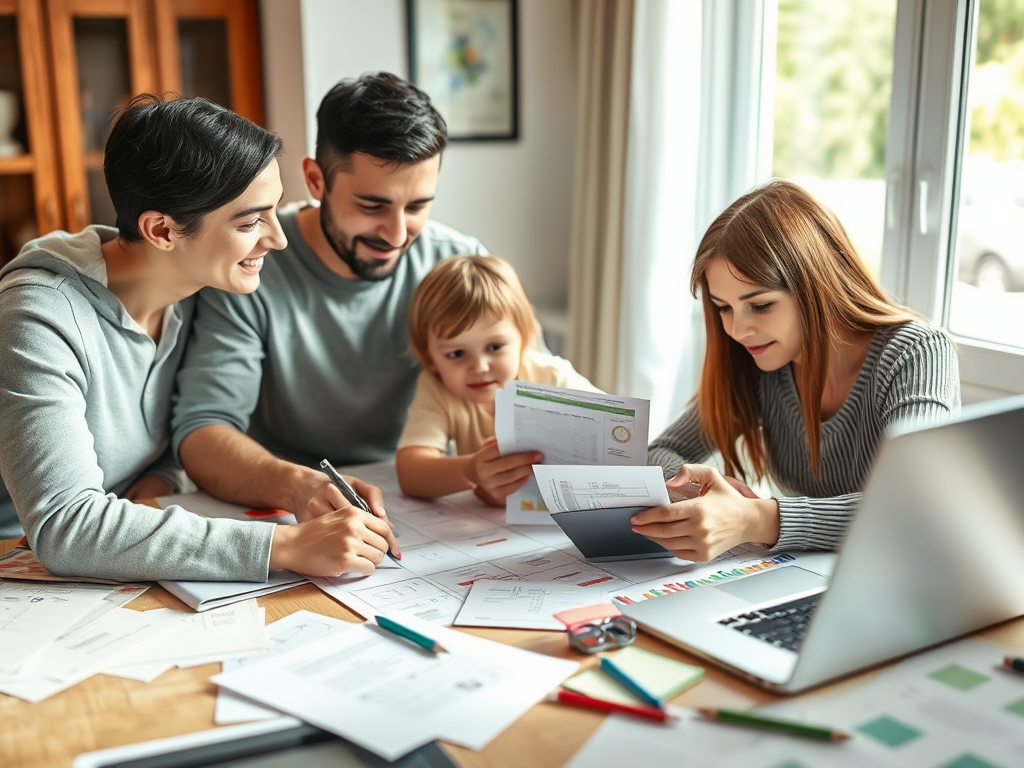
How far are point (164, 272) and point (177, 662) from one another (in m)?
0.73

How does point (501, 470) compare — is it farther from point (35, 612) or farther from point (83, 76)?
point (83, 76)

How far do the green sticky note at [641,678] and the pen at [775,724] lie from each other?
0.18 ft

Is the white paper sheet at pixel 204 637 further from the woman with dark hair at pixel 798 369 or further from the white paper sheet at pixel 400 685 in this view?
the woman with dark hair at pixel 798 369

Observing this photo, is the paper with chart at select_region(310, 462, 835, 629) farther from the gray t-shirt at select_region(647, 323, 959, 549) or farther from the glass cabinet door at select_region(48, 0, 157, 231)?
the glass cabinet door at select_region(48, 0, 157, 231)

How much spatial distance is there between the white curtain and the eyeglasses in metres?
1.68

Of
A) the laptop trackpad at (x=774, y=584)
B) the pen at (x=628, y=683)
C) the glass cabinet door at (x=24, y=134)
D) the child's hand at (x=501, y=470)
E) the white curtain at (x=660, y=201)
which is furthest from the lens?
the glass cabinet door at (x=24, y=134)

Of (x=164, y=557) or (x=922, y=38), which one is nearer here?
(x=164, y=557)

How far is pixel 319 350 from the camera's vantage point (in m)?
2.07

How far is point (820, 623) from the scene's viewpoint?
981 millimetres

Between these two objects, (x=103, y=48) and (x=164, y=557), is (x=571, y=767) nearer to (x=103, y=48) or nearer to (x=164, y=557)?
(x=164, y=557)

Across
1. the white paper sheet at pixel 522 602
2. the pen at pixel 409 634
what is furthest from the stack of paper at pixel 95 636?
the white paper sheet at pixel 522 602

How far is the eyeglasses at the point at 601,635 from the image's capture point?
1123 millimetres

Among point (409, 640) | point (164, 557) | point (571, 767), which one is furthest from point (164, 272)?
point (571, 767)

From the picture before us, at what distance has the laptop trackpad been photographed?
1232 mm
